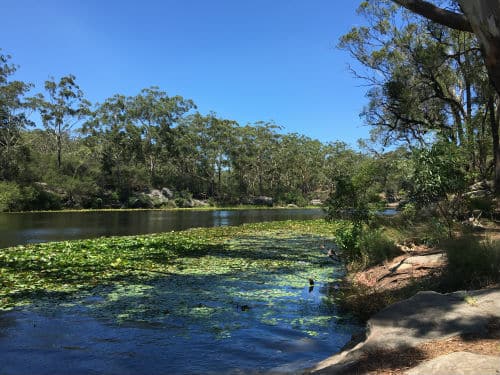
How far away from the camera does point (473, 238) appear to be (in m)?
9.66

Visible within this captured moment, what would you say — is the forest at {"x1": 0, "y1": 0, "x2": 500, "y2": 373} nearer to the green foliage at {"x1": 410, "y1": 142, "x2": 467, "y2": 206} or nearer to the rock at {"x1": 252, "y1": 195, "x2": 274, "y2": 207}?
the green foliage at {"x1": 410, "y1": 142, "x2": 467, "y2": 206}

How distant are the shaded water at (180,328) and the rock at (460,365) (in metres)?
2.44

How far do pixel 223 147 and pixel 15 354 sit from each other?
83414 mm

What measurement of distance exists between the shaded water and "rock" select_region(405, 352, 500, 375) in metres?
2.44

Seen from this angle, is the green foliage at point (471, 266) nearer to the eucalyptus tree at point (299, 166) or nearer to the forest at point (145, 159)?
the forest at point (145, 159)

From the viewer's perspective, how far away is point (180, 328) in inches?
315

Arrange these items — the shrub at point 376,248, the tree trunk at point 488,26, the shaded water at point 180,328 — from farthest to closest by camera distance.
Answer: the shrub at point 376,248 < the tree trunk at point 488,26 < the shaded water at point 180,328

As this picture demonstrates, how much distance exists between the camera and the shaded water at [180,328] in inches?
253

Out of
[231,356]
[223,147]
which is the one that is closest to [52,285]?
[231,356]

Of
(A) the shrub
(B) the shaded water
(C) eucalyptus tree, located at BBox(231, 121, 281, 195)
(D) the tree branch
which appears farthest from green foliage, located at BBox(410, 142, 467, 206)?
(C) eucalyptus tree, located at BBox(231, 121, 281, 195)

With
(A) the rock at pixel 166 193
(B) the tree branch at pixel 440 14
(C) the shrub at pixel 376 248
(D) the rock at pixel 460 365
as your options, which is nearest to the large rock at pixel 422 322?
(D) the rock at pixel 460 365

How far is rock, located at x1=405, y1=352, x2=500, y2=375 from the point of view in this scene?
12.7 feet

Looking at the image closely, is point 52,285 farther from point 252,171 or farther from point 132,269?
point 252,171

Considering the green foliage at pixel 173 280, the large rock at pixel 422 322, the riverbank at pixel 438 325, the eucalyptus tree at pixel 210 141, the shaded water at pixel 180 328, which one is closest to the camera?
the riverbank at pixel 438 325
